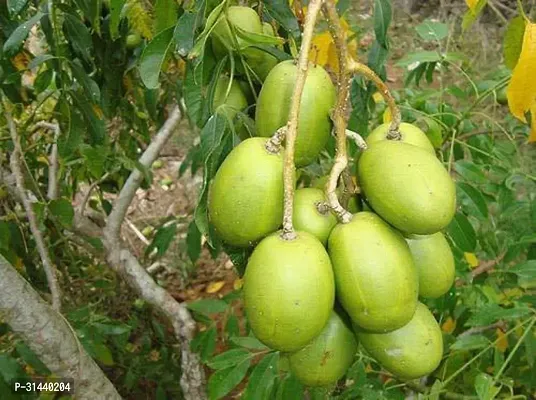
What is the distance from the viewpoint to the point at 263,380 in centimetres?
173

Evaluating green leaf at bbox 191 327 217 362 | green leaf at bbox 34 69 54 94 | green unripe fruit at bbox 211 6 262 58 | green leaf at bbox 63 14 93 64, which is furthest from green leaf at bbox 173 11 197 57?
green leaf at bbox 191 327 217 362

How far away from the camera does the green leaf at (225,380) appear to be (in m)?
1.76

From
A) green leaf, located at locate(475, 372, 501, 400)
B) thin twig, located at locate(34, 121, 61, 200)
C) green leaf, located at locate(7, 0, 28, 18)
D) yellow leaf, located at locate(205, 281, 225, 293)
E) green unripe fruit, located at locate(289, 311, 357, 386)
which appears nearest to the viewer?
green unripe fruit, located at locate(289, 311, 357, 386)

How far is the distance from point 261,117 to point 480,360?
4.53ft

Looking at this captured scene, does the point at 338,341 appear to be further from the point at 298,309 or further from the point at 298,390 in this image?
the point at 298,390

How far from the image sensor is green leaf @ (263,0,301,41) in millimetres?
1171

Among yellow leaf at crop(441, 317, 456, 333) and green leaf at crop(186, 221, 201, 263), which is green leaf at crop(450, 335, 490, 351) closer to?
yellow leaf at crop(441, 317, 456, 333)

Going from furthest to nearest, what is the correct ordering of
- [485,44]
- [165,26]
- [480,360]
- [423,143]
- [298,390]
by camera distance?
[485,44] → [480,360] → [298,390] → [165,26] → [423,143]

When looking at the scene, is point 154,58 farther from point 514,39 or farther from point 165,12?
point 514,39

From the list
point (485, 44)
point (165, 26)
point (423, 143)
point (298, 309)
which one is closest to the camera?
point (298, 309)

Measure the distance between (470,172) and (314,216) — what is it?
3.45 feet

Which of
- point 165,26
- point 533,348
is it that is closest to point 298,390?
point 533,348

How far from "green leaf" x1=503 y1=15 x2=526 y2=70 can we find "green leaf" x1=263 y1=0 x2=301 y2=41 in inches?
17.7

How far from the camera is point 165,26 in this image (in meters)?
1.26
